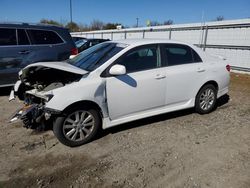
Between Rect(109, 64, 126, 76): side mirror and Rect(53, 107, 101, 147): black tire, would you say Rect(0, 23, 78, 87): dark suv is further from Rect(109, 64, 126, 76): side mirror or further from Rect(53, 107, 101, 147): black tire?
Rect(109, 64, 126, 76): side mirror

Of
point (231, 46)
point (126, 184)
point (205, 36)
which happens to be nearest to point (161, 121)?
point (126, 184)

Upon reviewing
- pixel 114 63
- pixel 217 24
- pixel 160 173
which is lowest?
pixel 160 173

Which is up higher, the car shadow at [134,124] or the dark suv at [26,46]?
the dark suv at [26,46]

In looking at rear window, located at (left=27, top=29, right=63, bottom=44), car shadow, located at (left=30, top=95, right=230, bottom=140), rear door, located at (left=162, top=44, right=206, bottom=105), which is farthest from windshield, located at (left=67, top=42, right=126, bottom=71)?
rear window, located at (left=27, top=29, right=63, bottom=44)

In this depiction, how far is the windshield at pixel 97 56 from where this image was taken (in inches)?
152

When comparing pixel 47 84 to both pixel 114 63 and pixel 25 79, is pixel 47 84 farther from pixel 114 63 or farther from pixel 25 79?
pixel 114 63

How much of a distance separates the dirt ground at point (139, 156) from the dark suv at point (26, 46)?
161 cm

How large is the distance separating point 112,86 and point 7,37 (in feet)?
12.7

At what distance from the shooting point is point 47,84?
4.17m

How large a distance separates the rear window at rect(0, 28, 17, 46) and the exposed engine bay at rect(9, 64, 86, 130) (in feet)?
6.80

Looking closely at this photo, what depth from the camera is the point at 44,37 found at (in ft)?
21.1

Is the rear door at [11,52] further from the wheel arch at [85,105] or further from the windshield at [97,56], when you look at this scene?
the wheel arch at [85,105]

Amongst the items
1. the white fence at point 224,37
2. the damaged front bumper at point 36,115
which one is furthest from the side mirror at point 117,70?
the white fence at point 224,37

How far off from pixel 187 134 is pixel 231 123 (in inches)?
48.1
